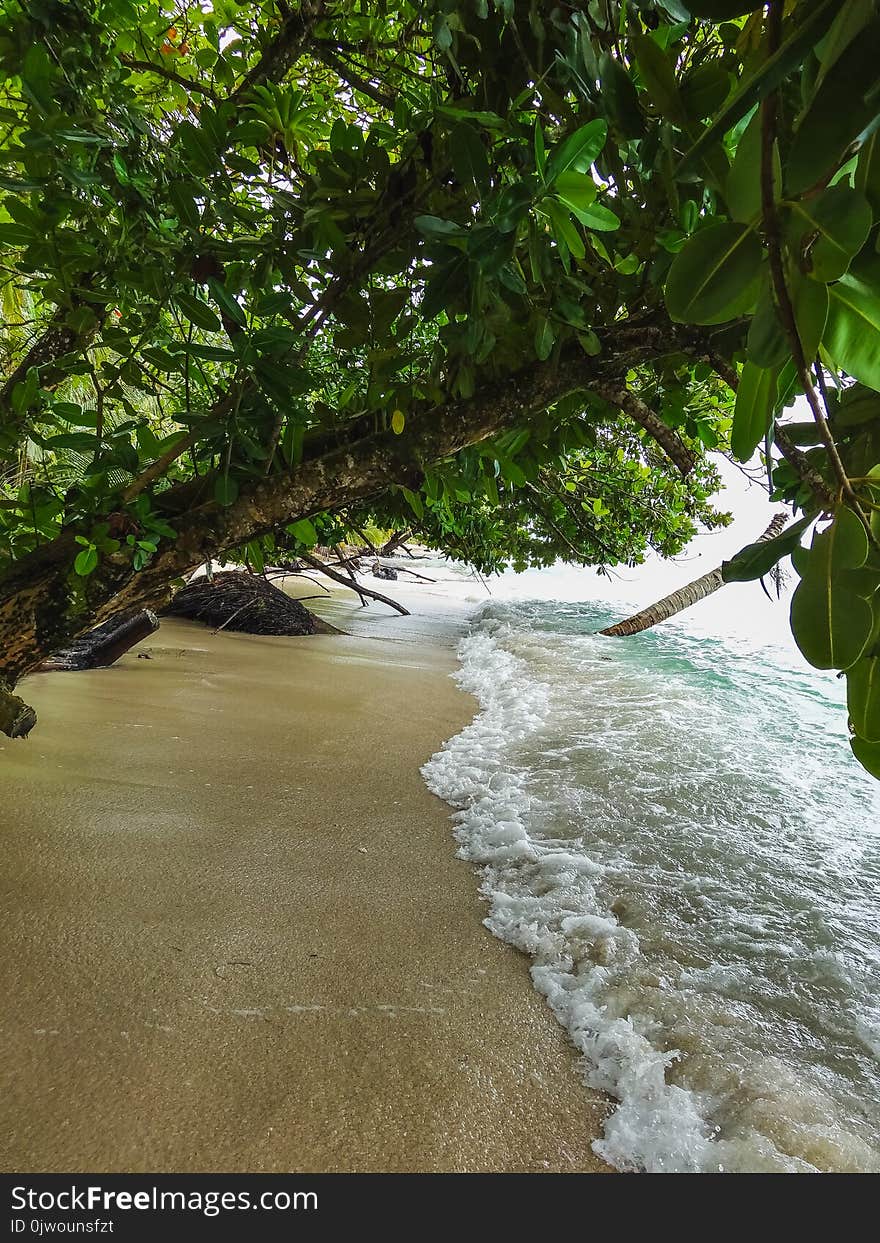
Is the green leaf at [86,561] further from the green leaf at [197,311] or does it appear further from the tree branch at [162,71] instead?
the tree branch at [162,71]

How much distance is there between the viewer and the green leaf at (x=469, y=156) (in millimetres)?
973

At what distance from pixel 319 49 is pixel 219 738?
2.51 metres

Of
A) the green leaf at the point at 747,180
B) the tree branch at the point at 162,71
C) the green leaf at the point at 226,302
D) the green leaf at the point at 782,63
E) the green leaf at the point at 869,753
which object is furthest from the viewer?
the tree branch at the point at 162,71

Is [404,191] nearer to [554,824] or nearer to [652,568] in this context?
[554,824]

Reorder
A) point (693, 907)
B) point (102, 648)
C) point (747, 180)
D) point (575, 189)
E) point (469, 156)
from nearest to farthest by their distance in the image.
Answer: point (747, 180), point (575, 189), point (469, 156), point (693, 907), point (102, 648)

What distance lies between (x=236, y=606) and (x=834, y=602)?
19.3 ft

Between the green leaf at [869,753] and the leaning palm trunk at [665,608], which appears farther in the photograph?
the leaning palm trunk at [665,608]

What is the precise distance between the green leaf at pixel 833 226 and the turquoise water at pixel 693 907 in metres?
1.43

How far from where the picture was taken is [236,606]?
5875mm

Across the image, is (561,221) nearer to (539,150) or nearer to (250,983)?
(539,150)

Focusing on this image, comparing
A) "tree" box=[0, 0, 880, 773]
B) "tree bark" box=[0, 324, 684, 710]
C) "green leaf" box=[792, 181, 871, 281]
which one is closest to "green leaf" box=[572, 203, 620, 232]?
"tree" box=[0, 0, 880, 773]

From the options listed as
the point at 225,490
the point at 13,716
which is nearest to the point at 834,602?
the point at 225,490

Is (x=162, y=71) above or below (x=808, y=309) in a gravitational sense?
above

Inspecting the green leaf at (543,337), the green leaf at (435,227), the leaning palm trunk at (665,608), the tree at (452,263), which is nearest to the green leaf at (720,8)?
the tree at (452,263)
